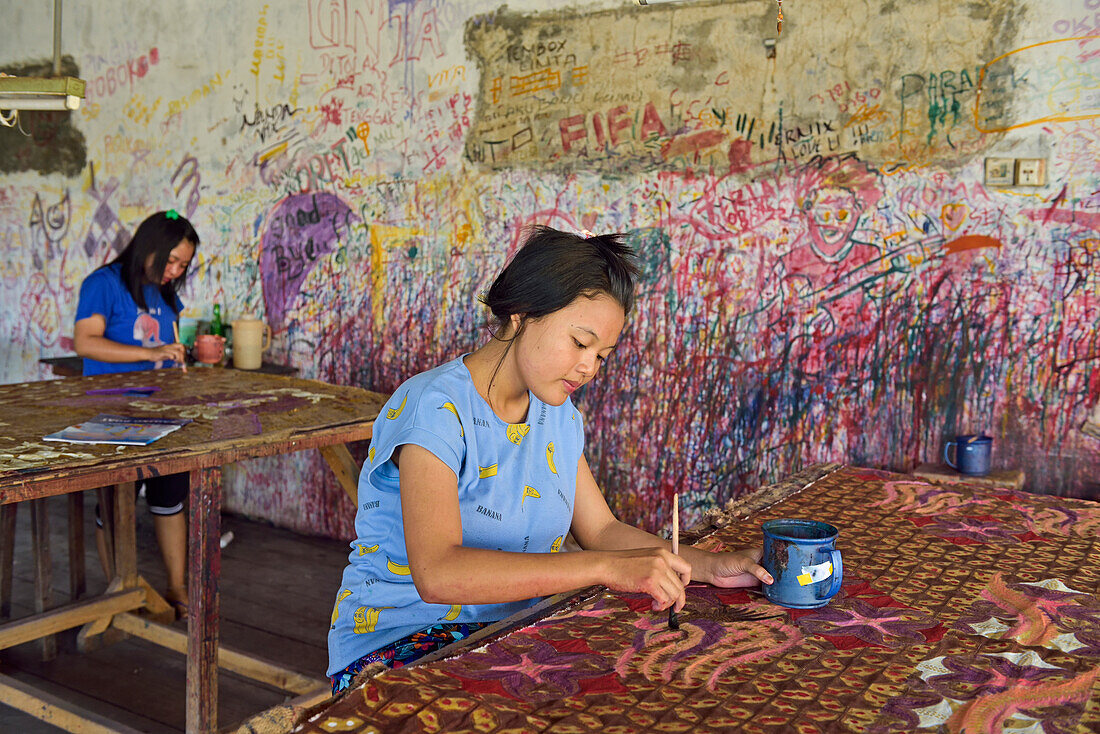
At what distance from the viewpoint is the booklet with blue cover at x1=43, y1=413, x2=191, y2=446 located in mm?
2539

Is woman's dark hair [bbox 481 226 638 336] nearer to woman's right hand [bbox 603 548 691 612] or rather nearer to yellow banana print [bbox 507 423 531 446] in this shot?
yellow banana print [bbox 507 423 531 446]

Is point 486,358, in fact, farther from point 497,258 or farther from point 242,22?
point 242,22

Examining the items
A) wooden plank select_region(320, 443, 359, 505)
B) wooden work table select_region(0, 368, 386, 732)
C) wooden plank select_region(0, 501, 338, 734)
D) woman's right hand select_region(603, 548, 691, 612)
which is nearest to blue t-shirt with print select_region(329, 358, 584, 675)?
woman's right hand select_region(603, 548, 691, 612)

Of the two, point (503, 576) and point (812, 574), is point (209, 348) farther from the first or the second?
point (812, 574)

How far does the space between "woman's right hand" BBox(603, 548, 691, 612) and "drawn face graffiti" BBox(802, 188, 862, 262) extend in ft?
7.15

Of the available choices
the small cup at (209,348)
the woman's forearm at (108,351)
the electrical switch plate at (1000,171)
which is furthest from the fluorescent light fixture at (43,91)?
the electrical switch plate at (1000,171)

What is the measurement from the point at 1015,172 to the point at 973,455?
0.95 m

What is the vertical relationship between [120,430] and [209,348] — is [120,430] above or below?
below

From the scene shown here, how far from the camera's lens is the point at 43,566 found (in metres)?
3.41

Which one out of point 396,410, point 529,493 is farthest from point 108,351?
point 529,493

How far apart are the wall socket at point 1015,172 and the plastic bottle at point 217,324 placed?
3.82m

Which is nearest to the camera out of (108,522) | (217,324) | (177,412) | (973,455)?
(973,455)

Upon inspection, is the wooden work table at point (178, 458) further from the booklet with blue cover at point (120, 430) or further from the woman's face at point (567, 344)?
the woman's face at point (567, 344)

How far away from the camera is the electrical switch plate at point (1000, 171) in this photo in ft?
9.98
